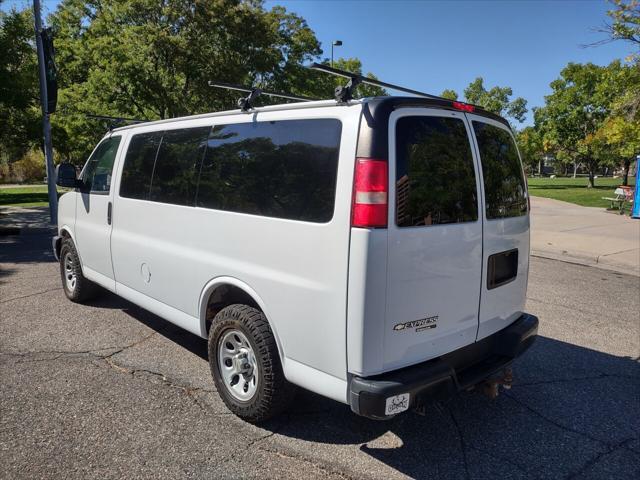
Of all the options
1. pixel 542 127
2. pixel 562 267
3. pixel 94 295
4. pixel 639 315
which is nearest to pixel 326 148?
pixel 94 295

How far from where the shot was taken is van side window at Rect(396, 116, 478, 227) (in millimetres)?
2484

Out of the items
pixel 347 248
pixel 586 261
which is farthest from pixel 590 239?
pixel 347 248

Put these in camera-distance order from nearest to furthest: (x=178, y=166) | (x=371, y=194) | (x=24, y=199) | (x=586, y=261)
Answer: (x=371, y=194) < (x=178, y=166) < (x=586, y=261) < (x=24, y=199)

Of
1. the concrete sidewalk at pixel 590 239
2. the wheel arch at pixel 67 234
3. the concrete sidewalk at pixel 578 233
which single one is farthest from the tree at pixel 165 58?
the wheel arch at pixel 67 234

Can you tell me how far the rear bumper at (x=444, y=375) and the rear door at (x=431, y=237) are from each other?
0.07m

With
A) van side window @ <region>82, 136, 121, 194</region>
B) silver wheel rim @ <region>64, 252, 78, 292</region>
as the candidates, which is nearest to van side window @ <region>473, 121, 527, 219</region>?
van side window @ <region>82, 136, 121, 194</region>

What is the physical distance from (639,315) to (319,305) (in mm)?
4987

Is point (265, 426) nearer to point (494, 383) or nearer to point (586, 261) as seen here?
point (494, 383)

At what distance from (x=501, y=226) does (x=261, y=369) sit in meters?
1.78

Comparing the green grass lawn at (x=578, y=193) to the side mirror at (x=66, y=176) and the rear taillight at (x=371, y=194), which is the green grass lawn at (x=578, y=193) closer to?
the side mirror at (x=66, y=176)

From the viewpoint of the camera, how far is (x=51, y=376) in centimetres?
374

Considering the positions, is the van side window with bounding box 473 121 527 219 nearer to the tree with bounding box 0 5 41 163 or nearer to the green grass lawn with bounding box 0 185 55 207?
the tree with bounding box 0 5 41 163

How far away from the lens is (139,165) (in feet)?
13.7

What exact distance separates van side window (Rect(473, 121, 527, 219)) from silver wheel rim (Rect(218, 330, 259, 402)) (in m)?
1.78
